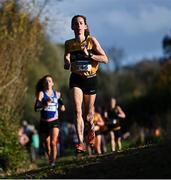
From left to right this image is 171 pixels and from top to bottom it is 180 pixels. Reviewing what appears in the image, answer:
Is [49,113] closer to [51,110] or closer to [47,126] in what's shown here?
[51,110]

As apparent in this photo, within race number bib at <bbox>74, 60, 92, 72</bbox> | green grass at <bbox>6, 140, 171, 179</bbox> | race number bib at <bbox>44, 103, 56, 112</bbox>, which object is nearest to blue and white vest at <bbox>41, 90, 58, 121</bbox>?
race number bib at <bbox>44, 103, 56, 112</bbox>

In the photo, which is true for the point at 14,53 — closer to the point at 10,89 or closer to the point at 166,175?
the point at 10,89

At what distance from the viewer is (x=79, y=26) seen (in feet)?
34.8

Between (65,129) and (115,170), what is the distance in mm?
28781

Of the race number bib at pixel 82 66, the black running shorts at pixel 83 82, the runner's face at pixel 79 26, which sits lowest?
the black running shorts at pixel 83 82

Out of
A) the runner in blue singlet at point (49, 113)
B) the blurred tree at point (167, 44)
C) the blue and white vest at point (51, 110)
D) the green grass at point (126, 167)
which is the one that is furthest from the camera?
the blurred tree at point (167, 44)

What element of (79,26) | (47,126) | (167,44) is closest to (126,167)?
(79,26)

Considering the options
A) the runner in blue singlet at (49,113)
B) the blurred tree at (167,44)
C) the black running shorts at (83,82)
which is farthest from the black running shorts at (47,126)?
the blurred tree at (167,44)

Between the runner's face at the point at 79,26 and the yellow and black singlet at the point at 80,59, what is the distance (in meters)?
0.15

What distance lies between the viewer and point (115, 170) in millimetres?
8375

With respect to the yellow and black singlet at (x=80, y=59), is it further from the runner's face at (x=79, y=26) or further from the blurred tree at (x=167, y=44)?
the blurred tree at (x=167, y=44)

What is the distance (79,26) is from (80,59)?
523 millimetres

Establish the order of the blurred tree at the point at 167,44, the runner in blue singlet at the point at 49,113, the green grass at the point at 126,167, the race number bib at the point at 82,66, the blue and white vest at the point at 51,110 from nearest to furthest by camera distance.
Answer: the green grass at the point at 126,167 → the race number bib at the point at 82,66 → the runner in blue singlet at the point at 49,113 → the blue and white vest at the point at 51,110 → the blurred tree at the point at 167,44

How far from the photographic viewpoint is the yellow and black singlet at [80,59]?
34.8 ft
